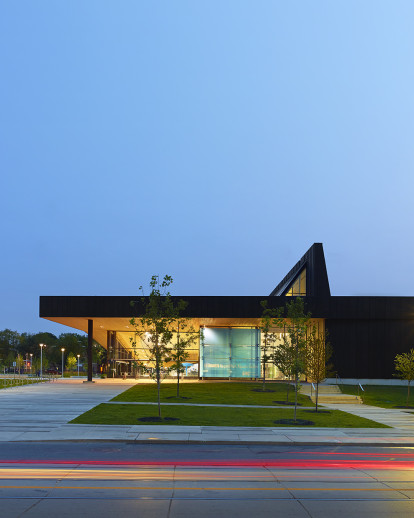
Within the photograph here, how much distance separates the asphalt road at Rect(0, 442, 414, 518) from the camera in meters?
9.70

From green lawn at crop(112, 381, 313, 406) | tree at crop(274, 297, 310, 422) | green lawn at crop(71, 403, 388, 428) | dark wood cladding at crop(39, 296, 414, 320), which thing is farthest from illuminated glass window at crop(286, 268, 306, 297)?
green lawn at crop(71, 403, 388, 428)

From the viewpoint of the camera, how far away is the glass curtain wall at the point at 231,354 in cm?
5925

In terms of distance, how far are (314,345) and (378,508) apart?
87.7ft

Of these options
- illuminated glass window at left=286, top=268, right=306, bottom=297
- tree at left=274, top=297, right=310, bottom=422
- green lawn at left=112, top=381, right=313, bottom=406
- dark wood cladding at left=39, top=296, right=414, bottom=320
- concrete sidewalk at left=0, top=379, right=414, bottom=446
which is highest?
illuminated glass window at left=286, top=268, right=306, bottom=297

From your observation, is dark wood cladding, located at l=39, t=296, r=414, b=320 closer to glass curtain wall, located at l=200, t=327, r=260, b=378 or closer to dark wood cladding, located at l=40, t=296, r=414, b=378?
dark wood cladding, located at l=40, t=296, r=414, b=378

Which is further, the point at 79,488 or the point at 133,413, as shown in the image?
the point at 133,413

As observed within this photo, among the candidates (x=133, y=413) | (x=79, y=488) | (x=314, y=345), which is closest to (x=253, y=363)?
(x=314, y=345)

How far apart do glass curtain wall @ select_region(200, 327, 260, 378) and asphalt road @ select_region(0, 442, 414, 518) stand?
41.8m

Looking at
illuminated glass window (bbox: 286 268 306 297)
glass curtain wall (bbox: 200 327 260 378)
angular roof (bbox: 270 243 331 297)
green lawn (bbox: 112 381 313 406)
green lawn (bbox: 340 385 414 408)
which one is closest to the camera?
green lawn (bbox: 112 381 313 406)

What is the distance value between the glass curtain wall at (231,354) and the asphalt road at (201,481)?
137ft

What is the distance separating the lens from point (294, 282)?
71.2 meters

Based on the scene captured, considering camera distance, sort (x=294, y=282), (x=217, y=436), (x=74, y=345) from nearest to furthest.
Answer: (x=217, y=436), (x=294, y=282), (x=74, y=345)

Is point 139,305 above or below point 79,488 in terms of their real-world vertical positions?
above

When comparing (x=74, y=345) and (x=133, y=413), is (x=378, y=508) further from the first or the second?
(x=74, y=345)
